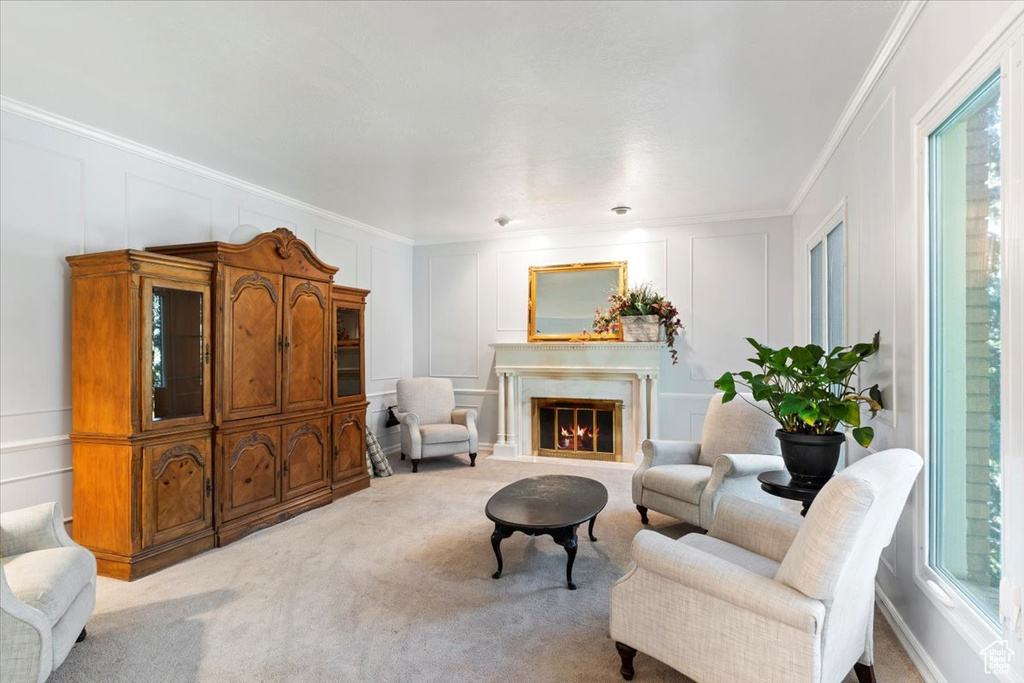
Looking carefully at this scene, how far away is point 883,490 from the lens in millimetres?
1495

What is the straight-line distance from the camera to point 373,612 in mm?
2486

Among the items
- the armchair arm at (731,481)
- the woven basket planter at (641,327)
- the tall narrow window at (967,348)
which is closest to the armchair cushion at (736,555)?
the tall narrow window at (967,348)

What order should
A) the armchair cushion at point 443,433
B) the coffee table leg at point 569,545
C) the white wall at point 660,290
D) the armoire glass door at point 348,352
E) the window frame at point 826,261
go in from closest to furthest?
the coffee table leg at point 569,545 < the window frame at point 826,261 < the armoire glass door at point 348,352 < the white wall at point 660,290 < the armchair cushion at point 443,433

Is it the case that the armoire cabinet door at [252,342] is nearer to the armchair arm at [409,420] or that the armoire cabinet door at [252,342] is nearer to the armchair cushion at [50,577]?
the armchair cushion at [50,577]

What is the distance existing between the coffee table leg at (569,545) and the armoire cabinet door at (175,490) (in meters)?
2.31

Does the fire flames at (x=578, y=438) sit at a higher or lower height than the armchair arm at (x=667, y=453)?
lower

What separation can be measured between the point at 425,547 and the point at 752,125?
11.1 ft

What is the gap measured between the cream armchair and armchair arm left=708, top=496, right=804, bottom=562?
262 cm

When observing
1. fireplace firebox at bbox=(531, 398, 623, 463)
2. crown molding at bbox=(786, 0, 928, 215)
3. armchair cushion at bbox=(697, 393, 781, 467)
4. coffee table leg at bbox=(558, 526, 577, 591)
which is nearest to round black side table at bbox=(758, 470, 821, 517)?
armchair cushion at bbox=(697, 393, 781, 467)

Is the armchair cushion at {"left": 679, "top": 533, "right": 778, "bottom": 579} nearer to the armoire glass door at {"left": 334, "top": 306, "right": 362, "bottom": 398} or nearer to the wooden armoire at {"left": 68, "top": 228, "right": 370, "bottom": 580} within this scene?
the wooden armoire at {"left": 68, "top": 228, "right": 370, "bottom": 580}

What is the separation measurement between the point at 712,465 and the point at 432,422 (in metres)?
3.22

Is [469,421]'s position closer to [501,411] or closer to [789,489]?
[501,411]

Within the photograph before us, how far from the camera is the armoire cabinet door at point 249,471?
3406 millimetres

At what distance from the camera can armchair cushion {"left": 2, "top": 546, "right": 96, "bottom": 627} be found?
184 centimetres
